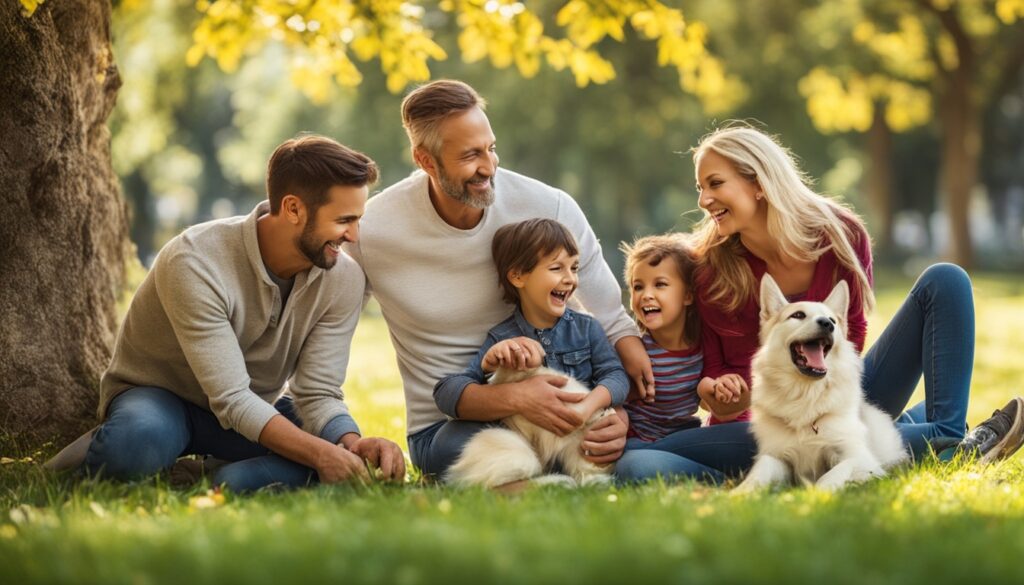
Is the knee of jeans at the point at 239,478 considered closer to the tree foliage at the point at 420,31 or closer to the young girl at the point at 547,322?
the young girl at the point at 547,322

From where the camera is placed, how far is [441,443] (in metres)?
5.33

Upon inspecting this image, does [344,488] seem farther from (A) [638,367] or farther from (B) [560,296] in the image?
(A) [638,367]

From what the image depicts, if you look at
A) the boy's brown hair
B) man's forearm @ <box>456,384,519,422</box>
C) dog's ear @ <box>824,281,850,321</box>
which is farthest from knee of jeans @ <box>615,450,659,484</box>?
dog's ear @ <box>824,281,850,321</box>

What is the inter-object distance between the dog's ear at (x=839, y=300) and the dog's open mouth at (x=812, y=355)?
19 cm

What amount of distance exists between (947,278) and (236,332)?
3.39 m

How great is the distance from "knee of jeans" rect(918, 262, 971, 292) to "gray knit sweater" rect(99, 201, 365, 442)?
2.77m

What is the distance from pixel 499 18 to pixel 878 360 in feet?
12.7

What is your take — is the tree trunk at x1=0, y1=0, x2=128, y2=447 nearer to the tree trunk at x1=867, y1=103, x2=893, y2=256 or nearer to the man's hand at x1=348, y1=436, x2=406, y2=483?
the man's hand at x1=348, y1=436, x2=406, y2=483

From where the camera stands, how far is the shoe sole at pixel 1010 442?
5301mm

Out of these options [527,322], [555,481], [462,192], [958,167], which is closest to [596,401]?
[555,481]

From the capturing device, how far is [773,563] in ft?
10.1

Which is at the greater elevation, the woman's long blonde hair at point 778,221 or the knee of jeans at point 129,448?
the woman's long blonde hair at point 778,221

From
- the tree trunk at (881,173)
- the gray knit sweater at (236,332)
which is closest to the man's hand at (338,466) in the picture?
the gray knit sweater at (236,332)

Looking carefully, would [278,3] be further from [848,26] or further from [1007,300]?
[848,26]
